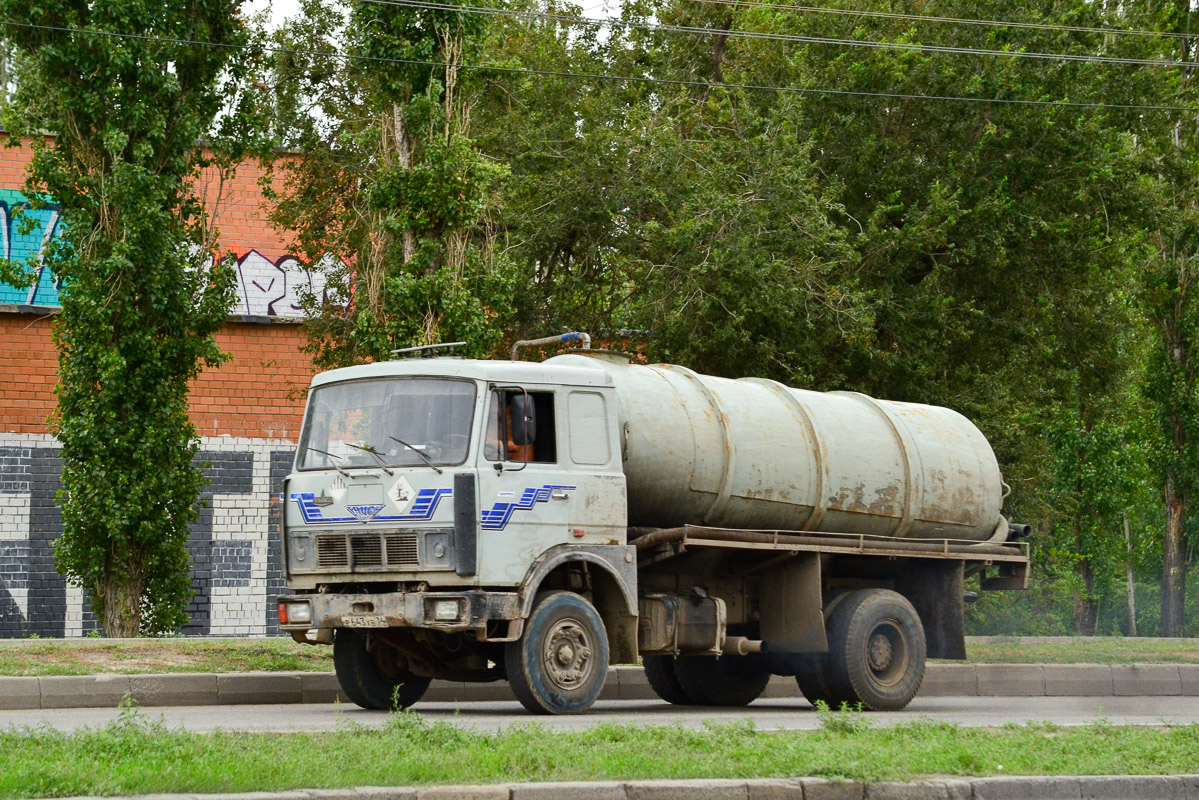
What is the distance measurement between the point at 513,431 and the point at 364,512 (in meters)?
1.30

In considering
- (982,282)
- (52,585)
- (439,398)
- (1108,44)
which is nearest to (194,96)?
(52,585)

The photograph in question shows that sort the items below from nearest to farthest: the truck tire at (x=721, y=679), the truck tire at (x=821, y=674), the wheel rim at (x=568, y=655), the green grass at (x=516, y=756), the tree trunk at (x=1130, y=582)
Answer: the green grass at (x=516, y=756) < the wheel rim at (x=568, y=655) < the truck tire at (x=821, y=674) < the truck tire at (x=721, y=679) < the tree trunk at (x=1130, y=582)

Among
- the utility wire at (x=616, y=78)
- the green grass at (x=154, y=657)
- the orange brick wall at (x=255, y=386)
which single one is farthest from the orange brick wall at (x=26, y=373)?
the green grass at (x=154, y=657)

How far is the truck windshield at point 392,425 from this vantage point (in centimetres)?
1128

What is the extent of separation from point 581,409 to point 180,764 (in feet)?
18.5

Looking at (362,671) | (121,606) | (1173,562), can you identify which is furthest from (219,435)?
(1173,562)

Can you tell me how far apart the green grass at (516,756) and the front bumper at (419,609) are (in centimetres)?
175

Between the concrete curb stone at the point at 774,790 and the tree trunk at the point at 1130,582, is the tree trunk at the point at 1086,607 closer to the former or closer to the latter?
the tree trunk at the point at 1130,582

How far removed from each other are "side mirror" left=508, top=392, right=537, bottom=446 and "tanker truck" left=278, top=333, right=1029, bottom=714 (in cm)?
2

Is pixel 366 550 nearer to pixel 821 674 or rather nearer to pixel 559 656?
pixel 559 656

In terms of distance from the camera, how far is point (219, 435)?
2273cm

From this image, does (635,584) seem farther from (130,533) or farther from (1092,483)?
(1092,483)

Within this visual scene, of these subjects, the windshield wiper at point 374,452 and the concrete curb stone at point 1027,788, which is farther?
the windshield wiper at point 374,452

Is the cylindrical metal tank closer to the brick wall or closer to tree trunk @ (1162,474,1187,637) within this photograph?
the brick wall
